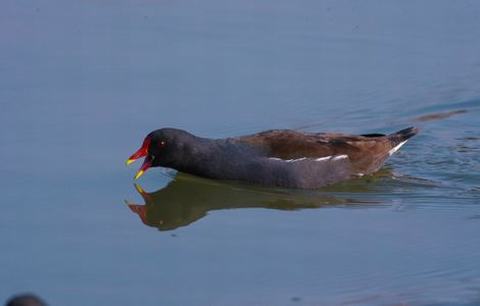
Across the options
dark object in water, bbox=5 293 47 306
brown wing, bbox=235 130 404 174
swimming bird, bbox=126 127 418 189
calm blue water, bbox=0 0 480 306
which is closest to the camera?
dark object in water, bbox=5 293 47 306

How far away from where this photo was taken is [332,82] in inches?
435

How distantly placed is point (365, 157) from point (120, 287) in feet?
11.8

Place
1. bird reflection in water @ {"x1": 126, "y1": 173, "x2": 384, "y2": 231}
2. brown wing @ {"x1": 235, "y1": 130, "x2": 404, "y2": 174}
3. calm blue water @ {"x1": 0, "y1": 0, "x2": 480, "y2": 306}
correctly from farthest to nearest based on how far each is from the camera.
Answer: brown wing @ {"x1": 235, "y1": 130, "x2": 404, "y2": 174}, bird reflection in water @ {"x1": 126, "y1": 173, "x2": 384, "y2": 231}, calm blue water @ {"x1": 0, "y1": 0, "x2": 480, "y2": 306}

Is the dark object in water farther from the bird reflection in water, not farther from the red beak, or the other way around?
the red beak

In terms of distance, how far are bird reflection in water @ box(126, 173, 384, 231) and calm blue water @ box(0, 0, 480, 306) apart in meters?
0.02

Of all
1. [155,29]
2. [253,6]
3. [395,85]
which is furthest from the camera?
[253,6]

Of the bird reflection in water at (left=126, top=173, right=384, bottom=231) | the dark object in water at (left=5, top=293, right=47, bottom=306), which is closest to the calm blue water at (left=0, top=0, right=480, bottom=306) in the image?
the bird reflection in water at (left=126, top=173, right=384, bottom=231)

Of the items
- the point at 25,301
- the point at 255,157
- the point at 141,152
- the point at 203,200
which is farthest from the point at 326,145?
the point at 25,301

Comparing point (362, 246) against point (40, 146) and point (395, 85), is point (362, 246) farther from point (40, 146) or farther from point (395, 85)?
point (395, 85)

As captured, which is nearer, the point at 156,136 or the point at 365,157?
the point at 156,136

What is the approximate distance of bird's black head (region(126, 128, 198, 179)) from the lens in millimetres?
9148

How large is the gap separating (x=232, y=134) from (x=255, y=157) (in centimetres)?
72

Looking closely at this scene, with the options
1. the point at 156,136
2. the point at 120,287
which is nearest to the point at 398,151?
the point at 156,136

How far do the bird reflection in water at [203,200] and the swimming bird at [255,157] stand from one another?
109 millimetres
